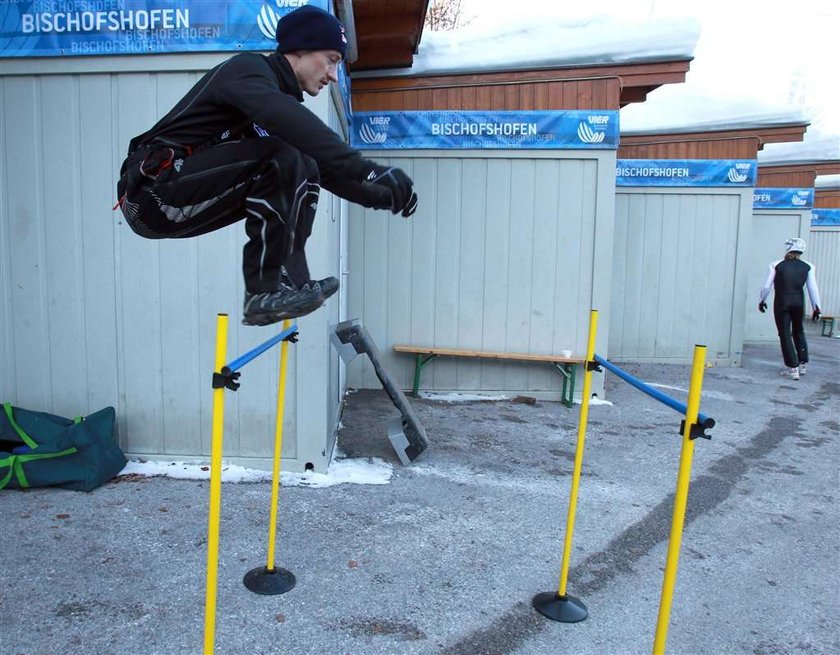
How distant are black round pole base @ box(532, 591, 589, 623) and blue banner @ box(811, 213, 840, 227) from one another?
15.1 meters

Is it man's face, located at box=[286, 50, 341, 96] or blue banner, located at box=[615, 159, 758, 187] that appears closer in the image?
man's face, located at box=[286, 50, 341, 96]

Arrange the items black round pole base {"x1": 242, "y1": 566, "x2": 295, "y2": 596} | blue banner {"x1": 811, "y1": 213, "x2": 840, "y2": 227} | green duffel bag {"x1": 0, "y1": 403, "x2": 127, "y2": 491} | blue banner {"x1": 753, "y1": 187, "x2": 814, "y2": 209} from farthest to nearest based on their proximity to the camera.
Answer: blue banner {"x1": 811, "y1": 213, "x2": 840, "y2": 227}, blue banner {"x1": 753, "y1": 187, "x2": 814, "y2": 209}, green duffel bag {"x1": 0, "y1": 403, "x2": 127, "y2": 491}, black round pole base {"x1": 242, "y1": 566, "x2": 295, "y2": 596}

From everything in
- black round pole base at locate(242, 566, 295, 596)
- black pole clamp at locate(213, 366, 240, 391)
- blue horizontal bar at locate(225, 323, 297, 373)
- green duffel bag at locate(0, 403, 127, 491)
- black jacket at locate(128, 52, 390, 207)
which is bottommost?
black round pole base at locate(242, 566, 295, 596)

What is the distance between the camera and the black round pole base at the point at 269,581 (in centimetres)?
273

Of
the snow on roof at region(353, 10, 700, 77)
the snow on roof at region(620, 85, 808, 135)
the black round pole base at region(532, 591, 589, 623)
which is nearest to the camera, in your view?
the black round pole base at region(532, 591, 589, 623)

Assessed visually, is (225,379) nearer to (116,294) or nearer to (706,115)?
(116,294)

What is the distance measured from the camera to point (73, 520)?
334 cm

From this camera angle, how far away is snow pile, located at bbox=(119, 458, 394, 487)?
13.3ft

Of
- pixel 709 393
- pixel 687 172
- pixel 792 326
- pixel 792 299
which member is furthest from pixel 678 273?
pixel 709 393

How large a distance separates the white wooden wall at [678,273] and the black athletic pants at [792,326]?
0.51 metres

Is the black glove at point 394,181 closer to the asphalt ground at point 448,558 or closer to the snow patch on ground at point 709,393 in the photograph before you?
the asphalt ground at point 448,558

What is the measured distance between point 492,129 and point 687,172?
3.92 meters

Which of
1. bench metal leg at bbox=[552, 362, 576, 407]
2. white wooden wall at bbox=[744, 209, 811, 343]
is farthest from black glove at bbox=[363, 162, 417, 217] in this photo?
white wooden wall at bbox=[744, 209, 811, 343]

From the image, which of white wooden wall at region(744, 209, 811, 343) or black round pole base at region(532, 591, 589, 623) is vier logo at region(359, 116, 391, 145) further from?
white wooden wall at region(744, 209, 811, 343)
